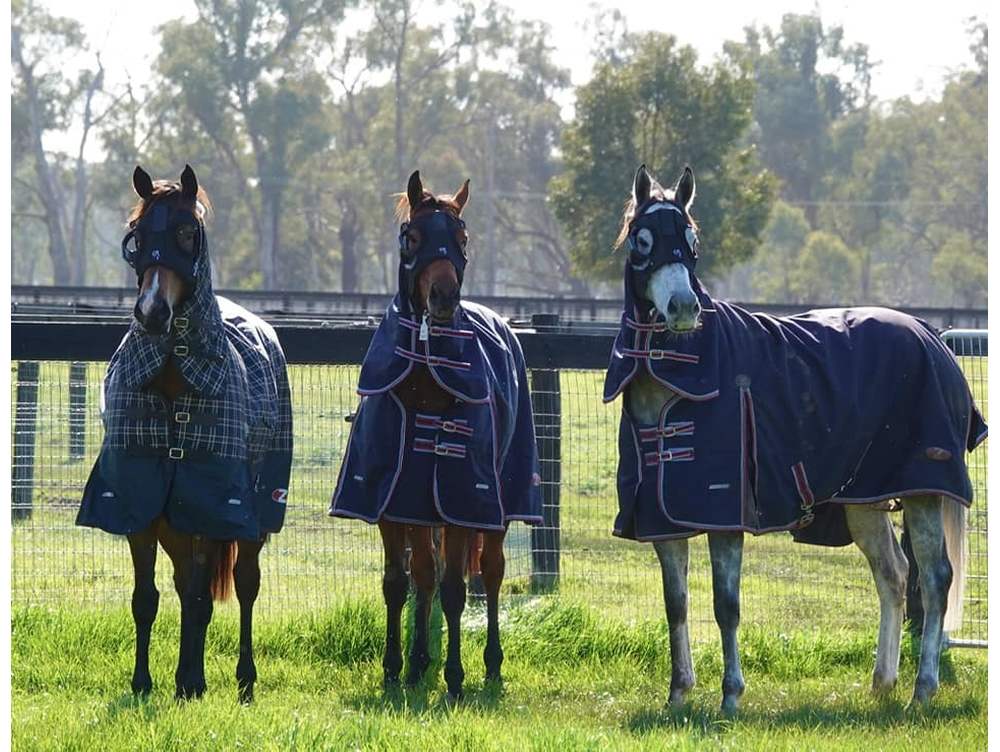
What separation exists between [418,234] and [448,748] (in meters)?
2.45

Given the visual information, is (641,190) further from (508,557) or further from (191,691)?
(508,557)

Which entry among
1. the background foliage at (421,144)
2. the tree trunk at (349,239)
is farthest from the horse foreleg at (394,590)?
the tree trunk at (349,239)

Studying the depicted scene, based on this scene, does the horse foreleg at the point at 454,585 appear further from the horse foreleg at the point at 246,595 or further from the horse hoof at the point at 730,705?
the horse hoof at the point at 730,705

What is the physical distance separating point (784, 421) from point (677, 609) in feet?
3.20

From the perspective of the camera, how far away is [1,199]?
13.8 feet

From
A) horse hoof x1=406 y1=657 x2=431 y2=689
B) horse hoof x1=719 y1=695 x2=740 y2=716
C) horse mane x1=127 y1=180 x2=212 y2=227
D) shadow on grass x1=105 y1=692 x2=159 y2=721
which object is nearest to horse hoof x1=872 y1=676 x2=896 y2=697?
horse hoof x1=719 y1=695 x2=740 y2=716

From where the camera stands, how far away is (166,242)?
600cm

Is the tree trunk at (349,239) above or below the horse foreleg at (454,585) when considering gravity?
above

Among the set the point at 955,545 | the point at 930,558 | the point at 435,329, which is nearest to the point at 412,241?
the point at 435,329

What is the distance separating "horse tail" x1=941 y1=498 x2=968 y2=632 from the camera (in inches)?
274

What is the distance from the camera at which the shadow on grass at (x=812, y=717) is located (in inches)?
232

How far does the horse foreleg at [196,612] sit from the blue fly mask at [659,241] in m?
2.26

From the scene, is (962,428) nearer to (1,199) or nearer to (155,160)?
(1,199)

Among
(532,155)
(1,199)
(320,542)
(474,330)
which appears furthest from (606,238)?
(532,155)
